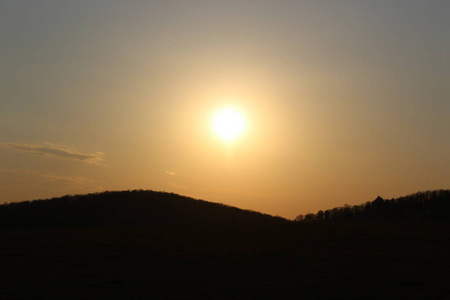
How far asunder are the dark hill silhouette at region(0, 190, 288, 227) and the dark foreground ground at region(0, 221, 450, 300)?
1044 inches

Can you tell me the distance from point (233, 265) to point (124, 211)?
45.5 meters

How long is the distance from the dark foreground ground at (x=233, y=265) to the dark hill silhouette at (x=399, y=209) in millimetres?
21140

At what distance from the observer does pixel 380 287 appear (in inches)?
743

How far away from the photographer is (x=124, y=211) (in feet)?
220

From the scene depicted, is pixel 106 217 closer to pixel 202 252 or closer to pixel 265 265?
pixel 202 252

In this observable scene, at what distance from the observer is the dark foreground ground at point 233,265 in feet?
60.6

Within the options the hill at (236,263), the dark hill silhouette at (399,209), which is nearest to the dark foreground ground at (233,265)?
the hill at (236,263)

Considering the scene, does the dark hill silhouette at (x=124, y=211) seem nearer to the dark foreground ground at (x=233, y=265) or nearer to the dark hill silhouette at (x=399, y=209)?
the dark hill silhouette at (x=399, y=209)

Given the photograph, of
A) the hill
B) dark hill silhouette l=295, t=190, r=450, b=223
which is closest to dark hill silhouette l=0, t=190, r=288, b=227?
dark hill silhouette l=295, t=190, r=450, b=223

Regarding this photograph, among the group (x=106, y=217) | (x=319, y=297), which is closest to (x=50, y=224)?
(x=106, y=217)

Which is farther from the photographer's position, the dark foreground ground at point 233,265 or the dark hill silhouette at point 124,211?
the dark hill silhouette at point 124,211

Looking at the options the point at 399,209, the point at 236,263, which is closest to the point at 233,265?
the point at 236,263

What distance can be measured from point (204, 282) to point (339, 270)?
6.45 metres

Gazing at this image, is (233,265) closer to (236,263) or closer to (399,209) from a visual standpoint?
(236,263)
